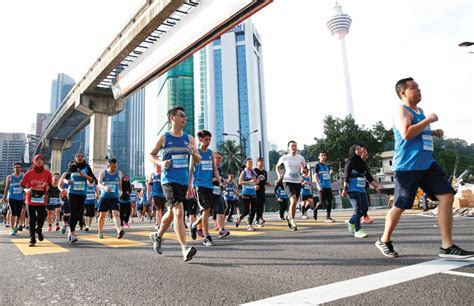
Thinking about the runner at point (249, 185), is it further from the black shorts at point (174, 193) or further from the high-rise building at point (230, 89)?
the high-rise building at point (230, 89)

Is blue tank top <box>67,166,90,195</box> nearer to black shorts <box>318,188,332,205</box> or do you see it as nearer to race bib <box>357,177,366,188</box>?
race bib <box>357,177,366,188</box>

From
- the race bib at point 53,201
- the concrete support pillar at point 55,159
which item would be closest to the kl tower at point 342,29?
the concrete support pillar at point 55,159

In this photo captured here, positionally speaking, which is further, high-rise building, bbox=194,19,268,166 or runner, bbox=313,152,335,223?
high-rise building, bbox=194,19,268,166

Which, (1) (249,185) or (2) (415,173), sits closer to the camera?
(2) (415,173)

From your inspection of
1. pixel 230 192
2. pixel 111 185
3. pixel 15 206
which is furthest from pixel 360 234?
pixel 15 206

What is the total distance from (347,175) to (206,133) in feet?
9.46

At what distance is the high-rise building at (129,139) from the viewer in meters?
179

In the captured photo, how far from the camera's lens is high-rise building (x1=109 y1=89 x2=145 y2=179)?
179 m

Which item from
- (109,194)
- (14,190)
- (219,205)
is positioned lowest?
(219,205)

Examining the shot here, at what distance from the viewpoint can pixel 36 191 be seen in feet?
23.0

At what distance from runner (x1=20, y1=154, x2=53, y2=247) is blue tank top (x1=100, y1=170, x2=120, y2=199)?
1153mm

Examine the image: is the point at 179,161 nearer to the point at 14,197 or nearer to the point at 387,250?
the point at 387,250

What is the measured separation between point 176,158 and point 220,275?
1748 mm

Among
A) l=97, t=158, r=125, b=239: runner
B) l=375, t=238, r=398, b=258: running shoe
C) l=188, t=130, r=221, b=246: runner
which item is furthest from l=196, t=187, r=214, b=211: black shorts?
l=375, t=238, r=398, b=258: running shoe
